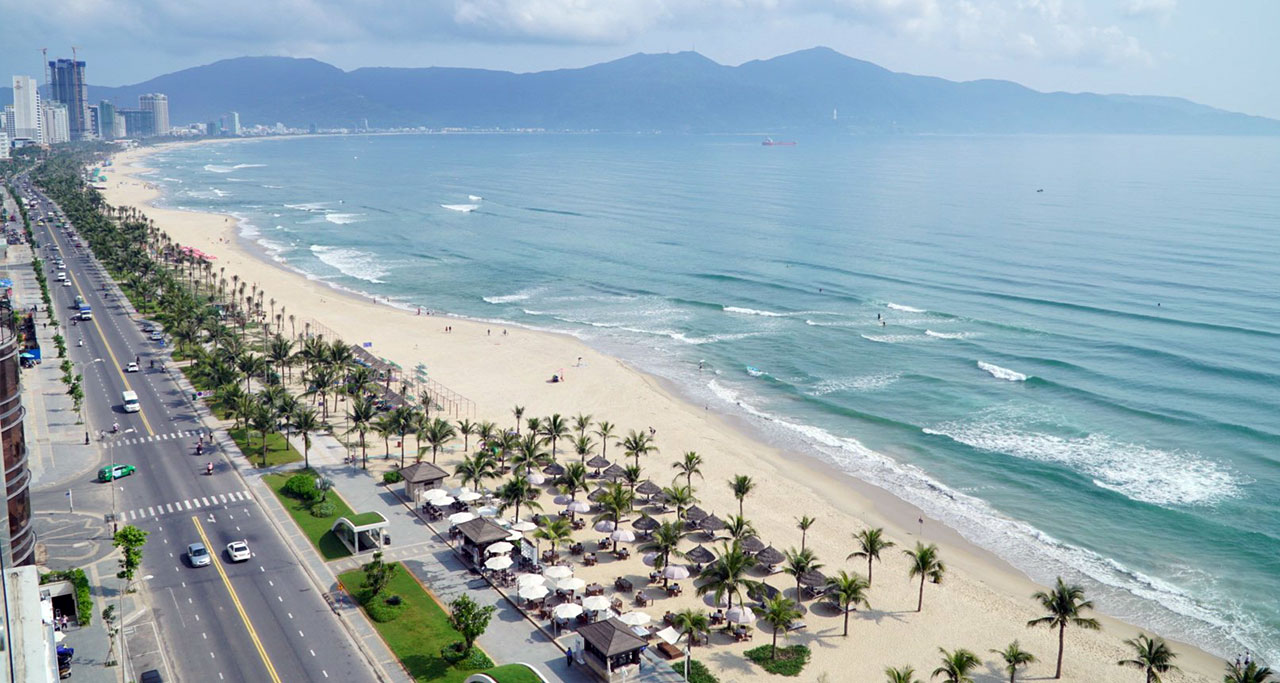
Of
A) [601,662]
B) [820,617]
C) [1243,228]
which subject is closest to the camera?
[601,662]

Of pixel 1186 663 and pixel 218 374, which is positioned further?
pixel 218 374

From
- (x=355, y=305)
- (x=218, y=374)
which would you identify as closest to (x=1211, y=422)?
(x=218, y=374)

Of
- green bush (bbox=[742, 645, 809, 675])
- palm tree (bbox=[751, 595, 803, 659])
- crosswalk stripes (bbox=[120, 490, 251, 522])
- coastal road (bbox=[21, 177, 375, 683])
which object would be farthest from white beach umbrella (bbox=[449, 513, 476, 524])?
green bush (bbox=[742, 645, 809, 675])

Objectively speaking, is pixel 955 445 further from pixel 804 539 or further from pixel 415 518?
pixel 415 518

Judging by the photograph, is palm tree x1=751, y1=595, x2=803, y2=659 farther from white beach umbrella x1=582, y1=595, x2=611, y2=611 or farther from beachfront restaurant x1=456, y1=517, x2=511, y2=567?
beachfront restaurant x1=456, y1=517, x2=511, y2=567

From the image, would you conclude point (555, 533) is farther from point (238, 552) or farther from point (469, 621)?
point (238, 552)

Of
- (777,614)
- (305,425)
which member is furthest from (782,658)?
(305,425)
